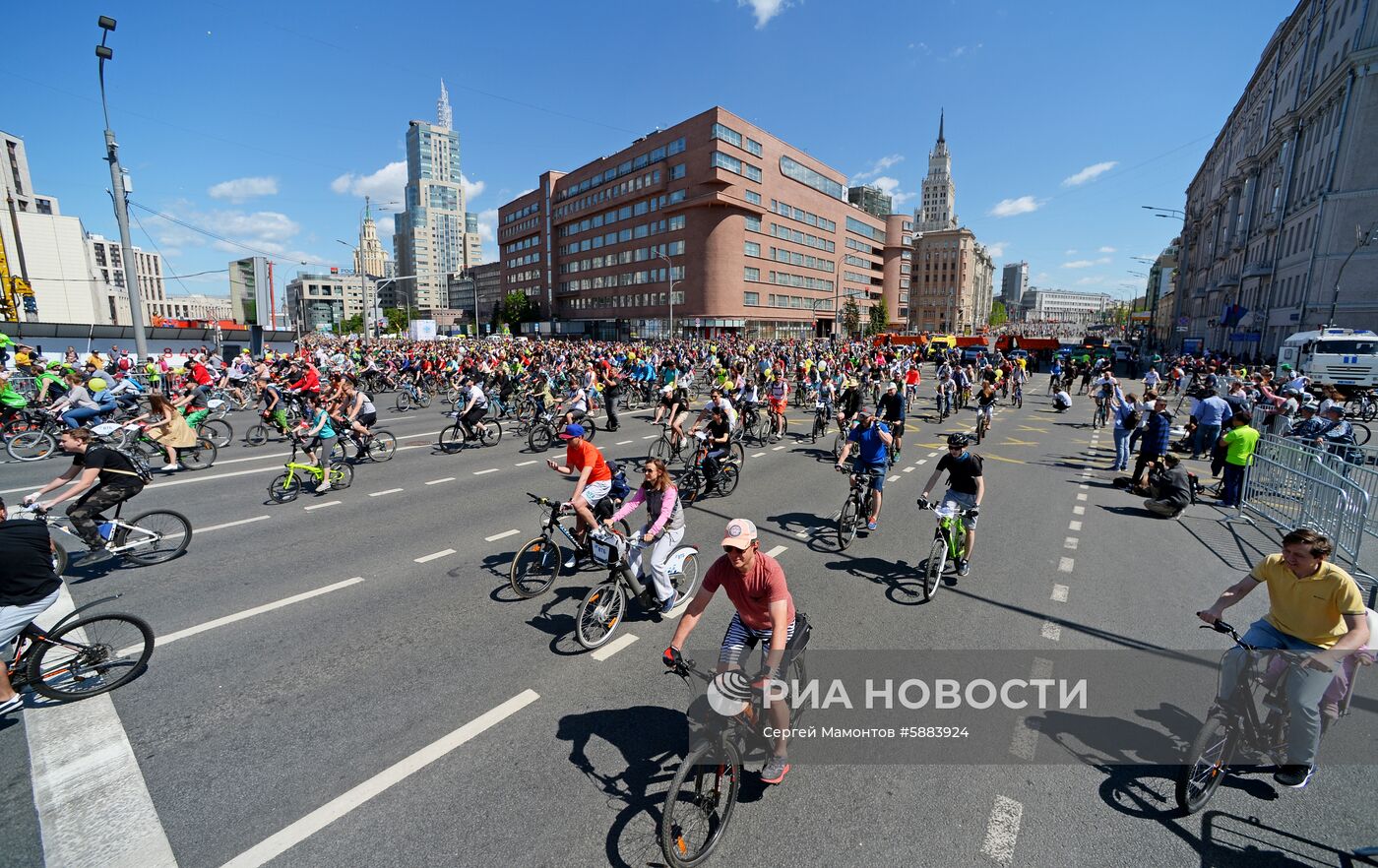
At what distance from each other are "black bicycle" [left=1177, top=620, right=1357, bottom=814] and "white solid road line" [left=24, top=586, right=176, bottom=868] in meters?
6.14

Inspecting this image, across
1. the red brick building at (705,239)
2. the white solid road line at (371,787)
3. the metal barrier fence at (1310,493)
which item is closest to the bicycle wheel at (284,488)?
the white solid road line at (371,787)

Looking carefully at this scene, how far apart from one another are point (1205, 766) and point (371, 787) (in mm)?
5414

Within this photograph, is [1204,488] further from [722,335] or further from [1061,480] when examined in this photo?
[722,335]

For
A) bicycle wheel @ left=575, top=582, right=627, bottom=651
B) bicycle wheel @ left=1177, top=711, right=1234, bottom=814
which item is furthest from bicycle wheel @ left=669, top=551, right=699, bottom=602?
bicycle wheel @ left=1177, top=711, right=1234, bottom=814

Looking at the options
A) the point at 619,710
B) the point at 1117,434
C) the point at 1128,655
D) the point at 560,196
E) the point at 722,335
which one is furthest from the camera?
the point at 560,196

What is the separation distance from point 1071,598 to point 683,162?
76777 mm

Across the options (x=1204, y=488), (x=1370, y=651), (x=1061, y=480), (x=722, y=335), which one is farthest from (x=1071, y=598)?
(x=722, y=335)

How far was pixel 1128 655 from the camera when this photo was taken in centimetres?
551

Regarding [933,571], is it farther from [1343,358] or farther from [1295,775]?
[1343,358]

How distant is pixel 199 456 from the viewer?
12.6m

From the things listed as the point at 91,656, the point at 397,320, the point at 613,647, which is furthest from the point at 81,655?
the point at 397,320

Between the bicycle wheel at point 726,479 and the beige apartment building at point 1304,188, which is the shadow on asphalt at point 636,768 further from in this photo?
the beige apartment building at point 1304,188

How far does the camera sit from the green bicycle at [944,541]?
265 inches

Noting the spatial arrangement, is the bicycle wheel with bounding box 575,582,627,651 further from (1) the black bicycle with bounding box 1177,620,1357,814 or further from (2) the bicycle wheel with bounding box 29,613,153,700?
(1) the black bicycle with bounding box 1177,620,1357,814
